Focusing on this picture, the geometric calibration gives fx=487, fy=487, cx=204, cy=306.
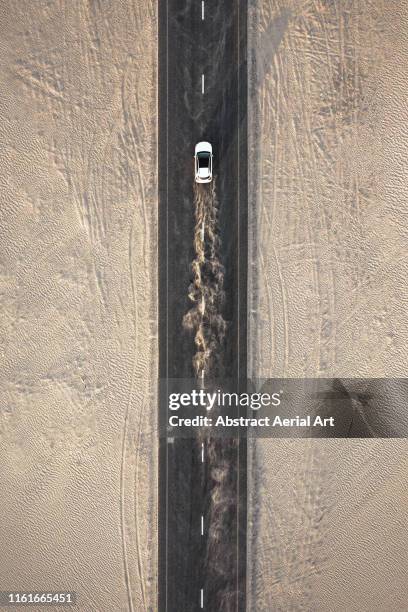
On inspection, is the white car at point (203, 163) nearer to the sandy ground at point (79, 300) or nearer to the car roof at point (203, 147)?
the car roof at point (203, 147)

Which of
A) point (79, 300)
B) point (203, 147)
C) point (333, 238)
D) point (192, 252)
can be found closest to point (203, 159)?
point (203, 147)

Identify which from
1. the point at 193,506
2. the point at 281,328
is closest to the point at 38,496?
the point at 193,506

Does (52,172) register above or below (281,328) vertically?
above

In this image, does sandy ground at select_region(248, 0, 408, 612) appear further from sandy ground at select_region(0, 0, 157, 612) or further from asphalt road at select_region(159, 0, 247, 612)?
sandy ground at select_region(0, 0, 157, 612)

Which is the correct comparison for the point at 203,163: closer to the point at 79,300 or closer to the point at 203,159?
the point at 203,159

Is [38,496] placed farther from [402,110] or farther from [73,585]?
[402,110]

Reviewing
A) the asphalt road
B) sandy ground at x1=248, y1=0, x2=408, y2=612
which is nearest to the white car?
the asphalt road

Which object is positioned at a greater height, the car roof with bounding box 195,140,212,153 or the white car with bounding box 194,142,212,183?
the car roof with bounding box 195,140,212,153

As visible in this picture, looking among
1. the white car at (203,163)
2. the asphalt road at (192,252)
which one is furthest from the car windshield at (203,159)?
the asphalt road at (192,252)
